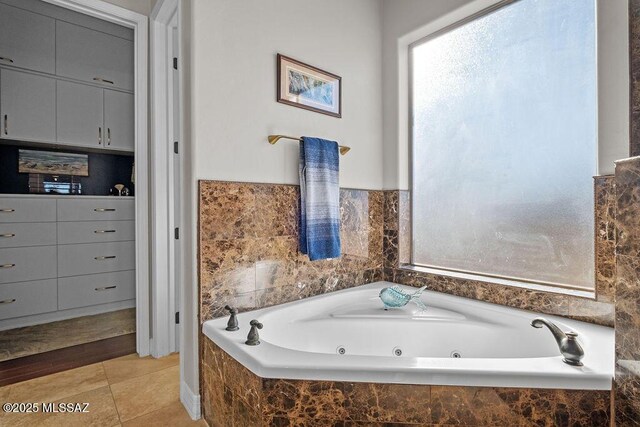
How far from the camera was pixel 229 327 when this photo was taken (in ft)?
4.99

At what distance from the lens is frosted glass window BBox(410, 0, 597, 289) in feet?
5.84

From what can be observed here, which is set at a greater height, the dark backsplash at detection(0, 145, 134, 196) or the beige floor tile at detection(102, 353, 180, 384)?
the dark backsplash at detection(0, 145, 134, 196)

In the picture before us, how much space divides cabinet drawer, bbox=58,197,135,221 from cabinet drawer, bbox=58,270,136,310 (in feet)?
1.89

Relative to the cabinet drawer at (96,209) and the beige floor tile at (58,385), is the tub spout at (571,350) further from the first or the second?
the cabinet drawer at (96,209)

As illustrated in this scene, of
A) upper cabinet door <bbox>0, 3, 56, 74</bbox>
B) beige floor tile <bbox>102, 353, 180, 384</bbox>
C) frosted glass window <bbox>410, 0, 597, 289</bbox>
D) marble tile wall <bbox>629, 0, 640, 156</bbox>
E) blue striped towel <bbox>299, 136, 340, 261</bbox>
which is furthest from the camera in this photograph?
upper cabinet door <bbox>0, 3, 56, 74</bbox>

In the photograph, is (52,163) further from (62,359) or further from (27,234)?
(62,359)

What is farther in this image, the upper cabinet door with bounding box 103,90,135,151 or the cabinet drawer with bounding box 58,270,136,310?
the upper cabinet door with bounding box 103,90,135,151

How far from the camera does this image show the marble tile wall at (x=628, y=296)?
3.35 ft

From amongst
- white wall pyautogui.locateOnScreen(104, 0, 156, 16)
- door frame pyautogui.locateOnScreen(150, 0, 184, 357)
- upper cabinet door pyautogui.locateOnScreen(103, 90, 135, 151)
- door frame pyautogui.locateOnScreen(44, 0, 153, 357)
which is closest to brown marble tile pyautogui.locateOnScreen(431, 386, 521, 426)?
door frame pyautogui.locateOnScreen(150, 0, 184, 357)

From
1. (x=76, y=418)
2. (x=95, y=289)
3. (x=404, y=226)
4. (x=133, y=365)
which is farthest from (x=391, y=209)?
(x=95, y=289)

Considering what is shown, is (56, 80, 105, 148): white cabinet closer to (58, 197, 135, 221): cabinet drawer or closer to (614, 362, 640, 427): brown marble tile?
(58, 197, 135, 221): cabinet drawer

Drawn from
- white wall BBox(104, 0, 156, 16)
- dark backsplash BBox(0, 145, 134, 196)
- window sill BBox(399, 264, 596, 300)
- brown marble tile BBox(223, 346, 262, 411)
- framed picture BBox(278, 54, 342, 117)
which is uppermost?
white wall BBox(104, 0, 156, 16)

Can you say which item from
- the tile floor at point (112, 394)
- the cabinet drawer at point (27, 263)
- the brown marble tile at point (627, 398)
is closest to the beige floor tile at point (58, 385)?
the tile floor at point (112, 394)

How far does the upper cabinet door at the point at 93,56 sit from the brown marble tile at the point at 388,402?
12.0ft
